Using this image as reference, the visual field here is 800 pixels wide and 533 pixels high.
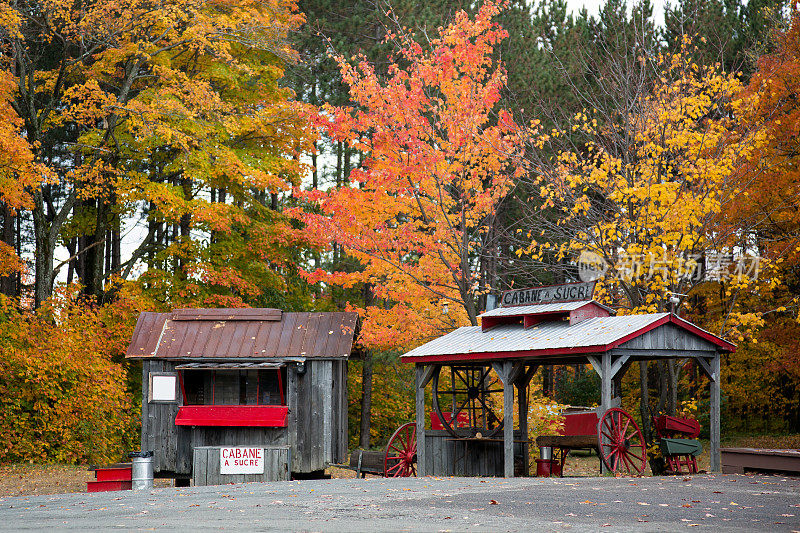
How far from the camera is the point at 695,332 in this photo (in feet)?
45.4

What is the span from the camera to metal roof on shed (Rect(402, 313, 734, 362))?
13266 mm

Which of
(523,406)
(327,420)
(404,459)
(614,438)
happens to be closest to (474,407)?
(523,406)

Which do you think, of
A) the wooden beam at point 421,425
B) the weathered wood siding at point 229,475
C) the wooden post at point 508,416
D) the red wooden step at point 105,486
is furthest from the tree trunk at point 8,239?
the wooden post at point 508,416

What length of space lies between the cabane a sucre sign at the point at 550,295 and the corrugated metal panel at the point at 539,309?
82mm

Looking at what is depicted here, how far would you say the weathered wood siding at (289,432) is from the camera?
731 inches

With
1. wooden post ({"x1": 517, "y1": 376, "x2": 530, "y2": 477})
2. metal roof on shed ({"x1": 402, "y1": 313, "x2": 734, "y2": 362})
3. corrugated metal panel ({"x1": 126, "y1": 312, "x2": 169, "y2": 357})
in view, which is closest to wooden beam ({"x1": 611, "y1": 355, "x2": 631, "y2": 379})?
metal roof on shed ({"x1": 402, "y1": 313, "x2": 734, "y2": 362})

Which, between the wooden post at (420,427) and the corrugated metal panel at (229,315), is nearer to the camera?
the wooden post at (420,427)

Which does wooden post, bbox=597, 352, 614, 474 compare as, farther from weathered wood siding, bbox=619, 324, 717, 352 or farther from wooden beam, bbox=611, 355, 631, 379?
weathered wood siding, bbox=619, 324, 717, 352

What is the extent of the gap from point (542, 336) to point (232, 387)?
8.61 meters

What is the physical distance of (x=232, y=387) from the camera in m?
20.1

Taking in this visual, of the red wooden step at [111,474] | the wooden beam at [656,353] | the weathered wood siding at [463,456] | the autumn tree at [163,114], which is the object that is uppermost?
the autumn tree at [163,114]

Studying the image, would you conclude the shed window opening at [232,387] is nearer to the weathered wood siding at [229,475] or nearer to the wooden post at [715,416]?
the weathered wood siding at [229,475]

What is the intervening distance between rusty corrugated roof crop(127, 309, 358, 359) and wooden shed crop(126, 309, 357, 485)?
2cm

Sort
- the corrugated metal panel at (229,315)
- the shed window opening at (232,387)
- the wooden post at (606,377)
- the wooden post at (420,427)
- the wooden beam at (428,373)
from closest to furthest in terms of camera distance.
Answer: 1. the wooden post at (606,377)
2. the wooden post at (420,427)
3. the wooden beam at (428,373)
4. the corrugated metal panel at (229,315)
5. the shed window opening at (232,387)
